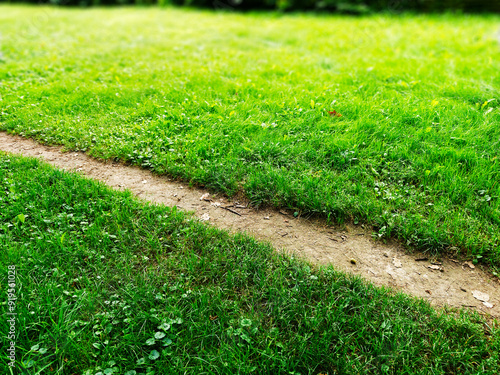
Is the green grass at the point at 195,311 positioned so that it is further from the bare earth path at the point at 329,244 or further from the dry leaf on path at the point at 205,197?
the dry leaf on path at the point at 205,197

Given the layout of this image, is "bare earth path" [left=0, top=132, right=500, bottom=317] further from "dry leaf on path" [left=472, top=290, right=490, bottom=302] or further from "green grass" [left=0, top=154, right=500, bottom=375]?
"green grass" [left=0, top=154, right=500, bottom=375]

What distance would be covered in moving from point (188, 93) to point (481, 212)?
3.69 meters

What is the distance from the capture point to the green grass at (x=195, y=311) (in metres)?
2.01

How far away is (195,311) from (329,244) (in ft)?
3.86

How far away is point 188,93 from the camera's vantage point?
492 centimetres

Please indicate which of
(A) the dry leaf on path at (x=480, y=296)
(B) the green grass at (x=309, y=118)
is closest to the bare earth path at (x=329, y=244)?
(A) the dry leaf on path at (x=480, y=296)

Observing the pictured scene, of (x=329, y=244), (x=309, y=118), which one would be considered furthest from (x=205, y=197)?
(x=309, y=118)

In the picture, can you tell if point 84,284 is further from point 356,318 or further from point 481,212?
point 481,212

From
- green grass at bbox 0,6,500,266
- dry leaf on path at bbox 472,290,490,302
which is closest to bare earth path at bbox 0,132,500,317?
dry leaf on path at bbox 472,290,490,302

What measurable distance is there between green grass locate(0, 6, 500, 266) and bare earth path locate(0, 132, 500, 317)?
A: 132mm

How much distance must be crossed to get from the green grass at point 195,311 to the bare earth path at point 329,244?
0.17 meters

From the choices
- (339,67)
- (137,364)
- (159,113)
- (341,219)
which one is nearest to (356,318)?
(341,219)

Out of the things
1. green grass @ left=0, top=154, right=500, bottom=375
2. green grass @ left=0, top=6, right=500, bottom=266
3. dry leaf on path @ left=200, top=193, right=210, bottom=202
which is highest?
green grass @ left=0, top=6, right=500, bottom=266

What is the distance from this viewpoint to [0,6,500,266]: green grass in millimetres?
3088
